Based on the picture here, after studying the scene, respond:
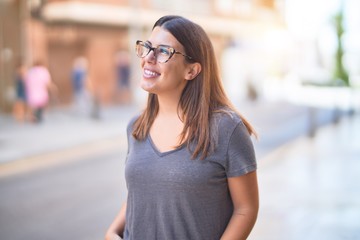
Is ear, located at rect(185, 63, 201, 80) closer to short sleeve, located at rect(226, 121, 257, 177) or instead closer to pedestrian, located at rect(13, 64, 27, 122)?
short sleeve, located at rect(226, 121, 257, 177)

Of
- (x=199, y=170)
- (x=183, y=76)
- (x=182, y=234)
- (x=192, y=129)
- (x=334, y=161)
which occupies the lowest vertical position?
(x=334, y=161)

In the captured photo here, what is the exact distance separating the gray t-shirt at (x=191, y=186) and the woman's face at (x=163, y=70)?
23 centimetres

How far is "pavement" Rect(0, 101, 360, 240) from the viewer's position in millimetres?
6227

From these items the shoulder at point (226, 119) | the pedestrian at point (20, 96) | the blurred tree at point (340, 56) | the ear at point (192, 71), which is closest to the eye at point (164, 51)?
the ear at point (192, 71)

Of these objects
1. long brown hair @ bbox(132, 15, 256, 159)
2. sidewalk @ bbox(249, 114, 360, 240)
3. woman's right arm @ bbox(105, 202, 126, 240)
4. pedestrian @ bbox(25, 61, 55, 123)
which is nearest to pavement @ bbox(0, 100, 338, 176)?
pedestrian @ bbox(25, 61, 55, 123)

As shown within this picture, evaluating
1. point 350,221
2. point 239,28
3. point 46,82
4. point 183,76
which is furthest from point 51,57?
point 183,76

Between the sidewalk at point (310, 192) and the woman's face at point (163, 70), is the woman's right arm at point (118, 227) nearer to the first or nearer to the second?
the woman's face at point (163, 70)

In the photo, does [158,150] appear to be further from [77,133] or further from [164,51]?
[77,133]

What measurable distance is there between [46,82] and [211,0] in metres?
18.2

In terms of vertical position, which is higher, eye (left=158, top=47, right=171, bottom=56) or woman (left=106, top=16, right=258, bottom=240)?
eye (left=158, top=47, right=171, bottom=56)

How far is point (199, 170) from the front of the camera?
204 cm

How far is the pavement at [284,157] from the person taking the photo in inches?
245

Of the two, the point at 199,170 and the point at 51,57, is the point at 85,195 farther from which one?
the point at 51,57

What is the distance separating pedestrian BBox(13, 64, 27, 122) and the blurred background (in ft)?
0.24
